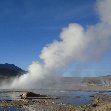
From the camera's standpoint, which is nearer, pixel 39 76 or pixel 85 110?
pixel 85 110

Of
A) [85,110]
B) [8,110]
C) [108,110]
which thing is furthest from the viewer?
[8,110]

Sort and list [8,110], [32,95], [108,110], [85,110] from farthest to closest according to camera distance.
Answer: [32,95] → [8,110] → [85,110] → [108,110]

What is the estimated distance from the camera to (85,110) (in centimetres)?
4941

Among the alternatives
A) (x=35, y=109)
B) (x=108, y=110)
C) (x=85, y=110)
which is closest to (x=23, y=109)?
(x=35, y=109)

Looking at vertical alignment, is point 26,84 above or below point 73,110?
above

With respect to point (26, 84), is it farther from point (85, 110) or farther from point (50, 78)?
point (85, 110)

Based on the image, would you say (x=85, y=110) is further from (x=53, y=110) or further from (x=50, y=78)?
(x=50, y=78)

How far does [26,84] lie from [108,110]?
14788 centimetres

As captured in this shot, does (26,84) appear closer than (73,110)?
No

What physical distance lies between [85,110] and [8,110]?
39.7ft

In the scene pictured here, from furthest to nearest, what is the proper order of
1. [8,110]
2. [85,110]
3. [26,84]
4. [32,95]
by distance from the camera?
[26,84] < [32,95] < [8,110] < [85,110]

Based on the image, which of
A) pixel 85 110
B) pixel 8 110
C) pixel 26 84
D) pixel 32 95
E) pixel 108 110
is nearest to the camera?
pixel 108 110

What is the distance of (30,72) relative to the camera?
199625 millimetres

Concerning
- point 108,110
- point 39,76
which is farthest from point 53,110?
point 39,76
